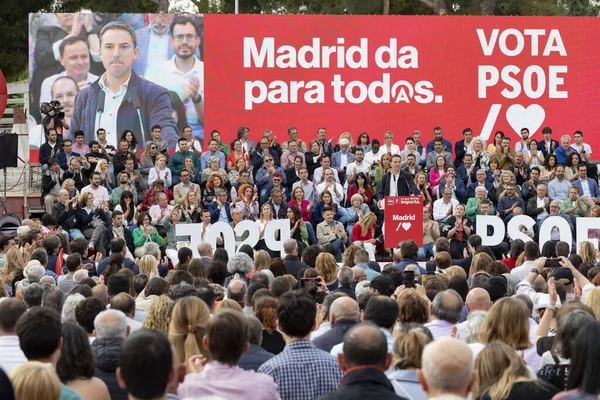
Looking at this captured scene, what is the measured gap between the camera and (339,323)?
676 cm

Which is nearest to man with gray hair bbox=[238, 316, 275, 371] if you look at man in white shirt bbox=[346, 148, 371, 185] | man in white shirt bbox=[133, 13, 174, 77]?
man in white shirt bbox=[346, 148, 371, 185]

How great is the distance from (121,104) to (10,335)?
16.2m

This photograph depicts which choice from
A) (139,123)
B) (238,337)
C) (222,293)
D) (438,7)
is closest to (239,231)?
(139,123)

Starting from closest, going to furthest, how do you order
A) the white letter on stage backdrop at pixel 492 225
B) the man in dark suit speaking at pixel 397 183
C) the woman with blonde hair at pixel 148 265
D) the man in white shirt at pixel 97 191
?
the woman with blonde hair at pixel 148 265 < the white letter on stage backdrop at pixel 492 225 < the man in white shirt at pixel 97 191 < the man in dark suit speaking at pixel 397 183

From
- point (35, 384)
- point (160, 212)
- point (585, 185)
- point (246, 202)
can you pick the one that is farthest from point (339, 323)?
point (585, 185)

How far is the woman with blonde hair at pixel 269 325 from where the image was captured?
699cm

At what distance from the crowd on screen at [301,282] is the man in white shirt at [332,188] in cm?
3

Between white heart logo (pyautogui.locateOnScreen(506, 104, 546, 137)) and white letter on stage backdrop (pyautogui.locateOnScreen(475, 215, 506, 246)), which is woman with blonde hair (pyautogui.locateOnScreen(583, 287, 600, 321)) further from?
white heart logo (pyautogui.locateOnScreen(506, 104, 546, 137))

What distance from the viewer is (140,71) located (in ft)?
72.9

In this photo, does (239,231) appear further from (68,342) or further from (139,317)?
(68,342)

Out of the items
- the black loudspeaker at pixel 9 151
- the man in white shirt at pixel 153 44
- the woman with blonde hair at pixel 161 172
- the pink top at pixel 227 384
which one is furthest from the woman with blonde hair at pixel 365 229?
the pink top at pixel 227 384

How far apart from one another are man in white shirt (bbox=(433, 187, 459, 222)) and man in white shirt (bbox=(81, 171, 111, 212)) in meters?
5.23

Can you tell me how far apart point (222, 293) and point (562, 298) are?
2465 mm

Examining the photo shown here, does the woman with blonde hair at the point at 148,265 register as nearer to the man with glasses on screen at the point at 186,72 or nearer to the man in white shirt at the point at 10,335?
the man in white shirt at the point at 10,335
